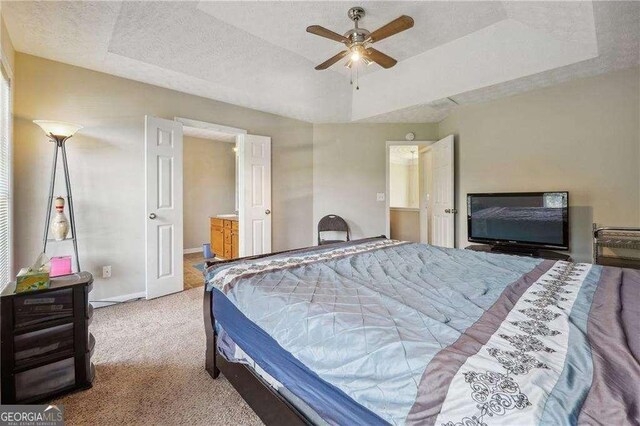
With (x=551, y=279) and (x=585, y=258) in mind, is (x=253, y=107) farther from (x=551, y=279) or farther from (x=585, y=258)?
(x=585, y=258)

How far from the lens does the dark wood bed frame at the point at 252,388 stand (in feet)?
3.62

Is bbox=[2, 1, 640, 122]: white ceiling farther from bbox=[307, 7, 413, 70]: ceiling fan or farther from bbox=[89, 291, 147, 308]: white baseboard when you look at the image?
bbox=[89, 291, 147, 308]: white baseboard

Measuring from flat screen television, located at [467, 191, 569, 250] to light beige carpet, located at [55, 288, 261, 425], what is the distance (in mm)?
3184

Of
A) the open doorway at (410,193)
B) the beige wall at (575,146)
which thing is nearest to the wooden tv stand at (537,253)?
the beige wall at (575,146)

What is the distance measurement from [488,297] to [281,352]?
33.6 inches

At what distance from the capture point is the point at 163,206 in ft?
10.5

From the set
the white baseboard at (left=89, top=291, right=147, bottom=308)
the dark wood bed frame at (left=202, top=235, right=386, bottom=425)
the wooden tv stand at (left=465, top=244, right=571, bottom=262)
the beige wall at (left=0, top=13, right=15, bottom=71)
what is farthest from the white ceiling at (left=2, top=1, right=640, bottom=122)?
the white baseboard at (left=89, top=291, right=147, bottom=308)

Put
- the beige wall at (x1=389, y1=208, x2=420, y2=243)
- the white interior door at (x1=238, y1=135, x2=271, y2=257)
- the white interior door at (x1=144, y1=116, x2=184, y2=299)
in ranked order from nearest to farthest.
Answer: the white interior door at (x1=144, y1=116, x2=184, y2=299)
the white interior door at (x1=238, y1=135, x2=271, y2=257)
the beige wall at (x1=389, y1=208, x2=420, y2=243)

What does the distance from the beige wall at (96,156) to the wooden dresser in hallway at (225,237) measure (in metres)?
1.57

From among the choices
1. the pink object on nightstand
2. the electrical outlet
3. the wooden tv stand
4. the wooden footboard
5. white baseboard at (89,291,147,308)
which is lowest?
white baseboard at (89,291,147,308)

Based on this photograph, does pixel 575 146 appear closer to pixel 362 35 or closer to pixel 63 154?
pixel 362 35

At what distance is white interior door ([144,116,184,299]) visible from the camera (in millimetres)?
3074

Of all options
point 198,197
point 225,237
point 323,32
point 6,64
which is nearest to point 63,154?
point 6,64

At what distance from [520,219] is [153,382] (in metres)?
3.69
